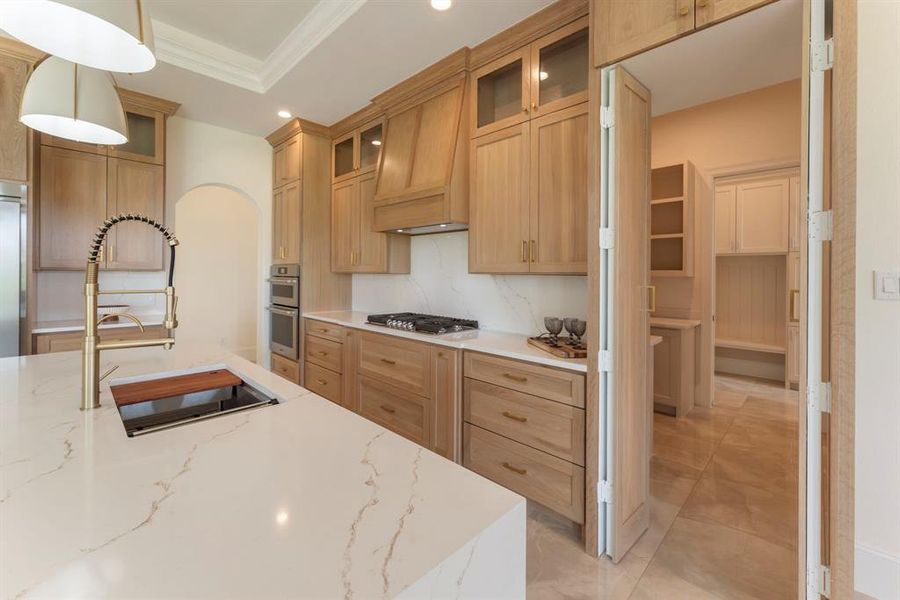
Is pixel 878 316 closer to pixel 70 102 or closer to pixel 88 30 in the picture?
pixel 88 30

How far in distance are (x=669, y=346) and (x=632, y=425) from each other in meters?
2.14

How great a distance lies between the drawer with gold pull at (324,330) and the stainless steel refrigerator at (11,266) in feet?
6.15

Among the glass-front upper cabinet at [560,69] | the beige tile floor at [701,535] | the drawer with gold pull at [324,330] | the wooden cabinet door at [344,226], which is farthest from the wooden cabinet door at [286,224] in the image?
the beige tile floor at [701,535]

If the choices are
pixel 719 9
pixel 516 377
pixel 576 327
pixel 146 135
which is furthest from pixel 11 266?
pixel 719 9

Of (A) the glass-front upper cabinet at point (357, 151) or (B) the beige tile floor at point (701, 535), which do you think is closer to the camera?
(B) the beige tile floor at point (701, 535)

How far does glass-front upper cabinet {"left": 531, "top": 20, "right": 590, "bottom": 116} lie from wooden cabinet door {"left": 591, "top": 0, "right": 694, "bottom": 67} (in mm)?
315

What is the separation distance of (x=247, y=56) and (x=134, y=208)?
5.14 ft

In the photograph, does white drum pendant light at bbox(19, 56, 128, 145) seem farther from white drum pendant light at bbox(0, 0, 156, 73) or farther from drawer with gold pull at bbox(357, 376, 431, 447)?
drawer with gold pull at bbox(357, 376, 431, 447)

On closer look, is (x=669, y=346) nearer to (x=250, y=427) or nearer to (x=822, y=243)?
(x=822, y=243)

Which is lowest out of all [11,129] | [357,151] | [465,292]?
[465,292]

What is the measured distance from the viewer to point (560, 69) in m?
2.21

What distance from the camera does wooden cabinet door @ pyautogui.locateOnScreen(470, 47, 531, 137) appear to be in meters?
2.31

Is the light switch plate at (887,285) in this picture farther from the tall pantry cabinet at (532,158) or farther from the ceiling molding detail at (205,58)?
the ceiling molding detail at (205,58)

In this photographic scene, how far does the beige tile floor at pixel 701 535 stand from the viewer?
5.49 feet
